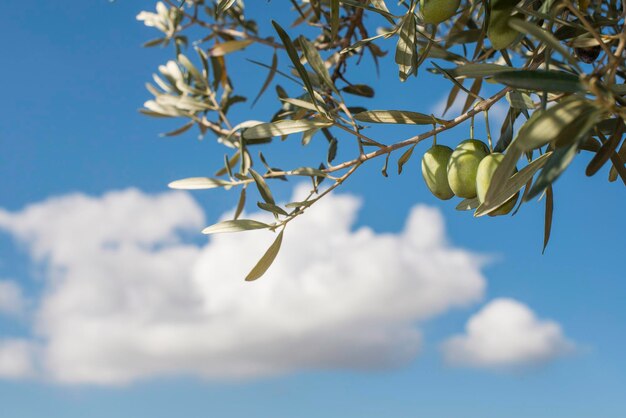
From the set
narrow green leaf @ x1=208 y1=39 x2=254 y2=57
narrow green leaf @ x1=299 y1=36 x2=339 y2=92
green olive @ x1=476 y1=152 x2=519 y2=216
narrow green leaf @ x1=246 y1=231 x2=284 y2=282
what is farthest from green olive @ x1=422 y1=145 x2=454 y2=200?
narrow green leaf @ x1=208 y1=39 x2=254 y2=57

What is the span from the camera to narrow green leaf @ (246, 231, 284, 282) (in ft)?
5.18

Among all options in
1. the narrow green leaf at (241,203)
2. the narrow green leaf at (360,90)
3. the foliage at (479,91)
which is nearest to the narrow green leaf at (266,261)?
the foliage at (479,91)

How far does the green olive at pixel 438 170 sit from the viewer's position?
1.48 meters

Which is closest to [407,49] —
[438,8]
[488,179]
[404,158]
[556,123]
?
[438,8]

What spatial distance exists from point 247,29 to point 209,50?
13.9 inches

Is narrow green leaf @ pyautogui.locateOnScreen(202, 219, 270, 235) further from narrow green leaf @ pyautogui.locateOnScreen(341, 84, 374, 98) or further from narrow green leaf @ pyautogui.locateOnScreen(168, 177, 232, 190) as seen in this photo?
narrow green leaf @ pyautogui.locateOnScreen(341, 84, 374, 98)

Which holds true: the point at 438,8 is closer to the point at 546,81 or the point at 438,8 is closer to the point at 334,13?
the point at 334,13

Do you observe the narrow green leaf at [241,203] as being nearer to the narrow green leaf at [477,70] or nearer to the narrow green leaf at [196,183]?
the narrow green leaf at [196,183]

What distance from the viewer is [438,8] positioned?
1386 mm

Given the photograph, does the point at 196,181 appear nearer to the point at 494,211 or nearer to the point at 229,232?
the point at 229,232

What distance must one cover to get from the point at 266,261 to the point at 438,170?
1.39ft

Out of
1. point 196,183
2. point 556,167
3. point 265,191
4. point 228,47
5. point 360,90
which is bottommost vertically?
point 556,167

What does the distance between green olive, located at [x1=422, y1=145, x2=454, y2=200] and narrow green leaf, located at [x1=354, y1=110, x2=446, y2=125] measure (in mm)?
78

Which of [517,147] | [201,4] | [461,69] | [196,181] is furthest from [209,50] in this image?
[517,147]
